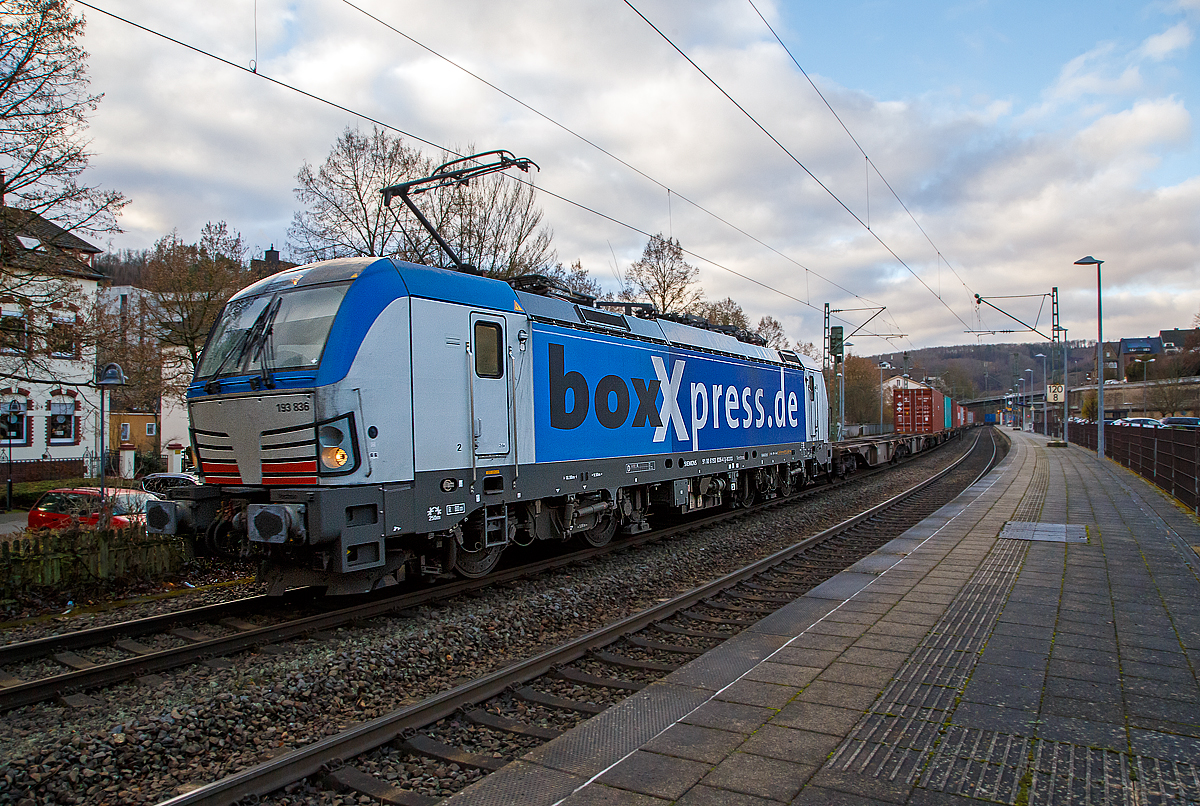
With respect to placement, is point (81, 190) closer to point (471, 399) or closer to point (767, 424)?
point (471, 399)

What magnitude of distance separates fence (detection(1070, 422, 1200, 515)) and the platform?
6949 millimetres

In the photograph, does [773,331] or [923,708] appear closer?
[923,708]

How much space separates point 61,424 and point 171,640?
3038cm

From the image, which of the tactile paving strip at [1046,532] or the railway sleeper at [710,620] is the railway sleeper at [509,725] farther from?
the tactile paving strip at [1046,532]

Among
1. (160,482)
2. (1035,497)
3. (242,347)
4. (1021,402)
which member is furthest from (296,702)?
(1021,402)

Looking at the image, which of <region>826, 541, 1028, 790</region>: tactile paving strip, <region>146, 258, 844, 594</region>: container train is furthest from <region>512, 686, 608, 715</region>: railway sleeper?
<region>146, 258, 844, 594</region>: container train

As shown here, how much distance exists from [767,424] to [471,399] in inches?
360

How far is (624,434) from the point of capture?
33.7 ft

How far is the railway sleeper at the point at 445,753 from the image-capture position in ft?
13.4

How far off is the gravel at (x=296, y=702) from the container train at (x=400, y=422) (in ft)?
2.74

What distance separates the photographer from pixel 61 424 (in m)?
30.1

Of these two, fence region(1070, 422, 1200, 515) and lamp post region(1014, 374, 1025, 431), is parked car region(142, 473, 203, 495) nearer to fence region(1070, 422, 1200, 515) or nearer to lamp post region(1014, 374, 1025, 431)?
fence region(1070, 422, 1200, 515)

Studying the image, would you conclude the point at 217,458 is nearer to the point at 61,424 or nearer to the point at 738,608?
A: the point at 738,608

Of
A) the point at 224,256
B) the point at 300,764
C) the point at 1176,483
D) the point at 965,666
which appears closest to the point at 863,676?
the point at 965,666
